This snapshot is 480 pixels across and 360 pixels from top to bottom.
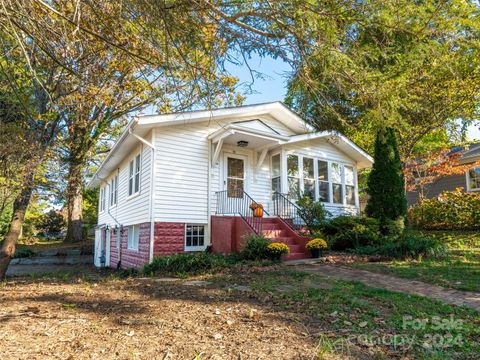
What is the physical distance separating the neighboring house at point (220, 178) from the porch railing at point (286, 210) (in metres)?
0.04

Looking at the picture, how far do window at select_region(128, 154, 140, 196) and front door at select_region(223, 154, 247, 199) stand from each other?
294cm

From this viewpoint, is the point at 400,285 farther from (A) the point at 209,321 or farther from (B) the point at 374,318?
(A) the point at 209,321

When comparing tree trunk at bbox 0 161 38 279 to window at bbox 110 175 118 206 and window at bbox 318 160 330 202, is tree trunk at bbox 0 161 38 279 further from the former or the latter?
window at bbox 318 160 330 202

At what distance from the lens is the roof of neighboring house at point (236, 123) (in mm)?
9367

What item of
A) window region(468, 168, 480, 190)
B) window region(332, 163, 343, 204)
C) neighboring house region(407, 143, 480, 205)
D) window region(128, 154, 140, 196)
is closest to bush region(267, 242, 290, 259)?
window region(128, 154, 140, 196)

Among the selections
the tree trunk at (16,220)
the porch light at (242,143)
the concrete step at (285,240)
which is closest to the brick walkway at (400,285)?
the concrete step at (285,240)

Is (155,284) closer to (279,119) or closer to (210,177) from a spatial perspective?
(210,177)

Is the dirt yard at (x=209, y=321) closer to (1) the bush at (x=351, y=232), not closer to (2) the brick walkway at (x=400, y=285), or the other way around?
(2) the brick walkway at (x=400, y=285)

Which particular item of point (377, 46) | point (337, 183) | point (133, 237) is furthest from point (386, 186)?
point (133, 237)

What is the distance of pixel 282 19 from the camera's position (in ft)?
13.6

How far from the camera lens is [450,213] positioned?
47.2 feet

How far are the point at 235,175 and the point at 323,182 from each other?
12.3ft

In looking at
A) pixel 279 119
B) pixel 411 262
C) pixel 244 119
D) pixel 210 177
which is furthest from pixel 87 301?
pixel 279 119

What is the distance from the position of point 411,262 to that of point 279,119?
669 cm
